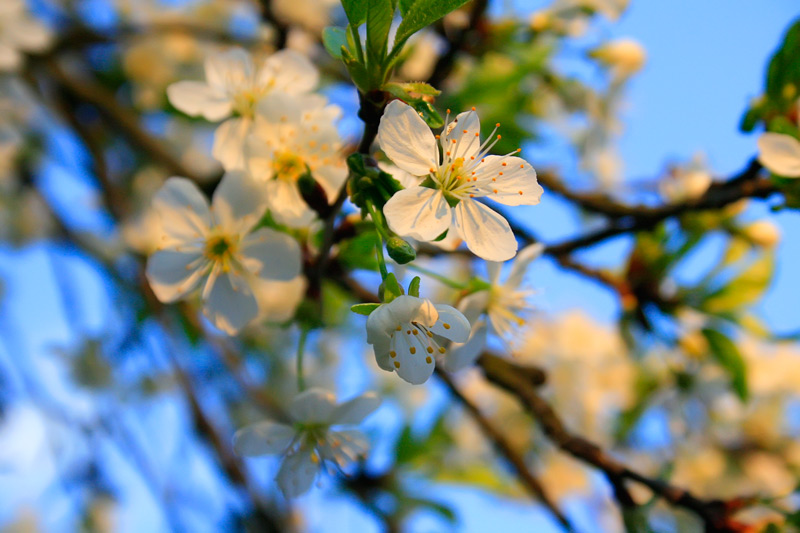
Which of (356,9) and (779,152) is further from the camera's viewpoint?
(779,152)

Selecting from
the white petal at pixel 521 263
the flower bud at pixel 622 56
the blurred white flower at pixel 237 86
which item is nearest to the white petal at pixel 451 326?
the white petal at pixel 521 263

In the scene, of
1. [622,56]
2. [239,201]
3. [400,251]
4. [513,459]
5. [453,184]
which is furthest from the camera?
[622,56]

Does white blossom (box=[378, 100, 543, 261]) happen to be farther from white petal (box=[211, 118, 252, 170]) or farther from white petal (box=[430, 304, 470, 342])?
white petal (box=[211, 118, 252, 170])

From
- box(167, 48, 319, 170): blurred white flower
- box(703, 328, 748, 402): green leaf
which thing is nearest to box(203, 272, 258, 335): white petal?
box(167, 48, 319, 170): blurred white flower

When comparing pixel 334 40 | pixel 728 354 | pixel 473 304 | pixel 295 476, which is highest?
pixel 334 40

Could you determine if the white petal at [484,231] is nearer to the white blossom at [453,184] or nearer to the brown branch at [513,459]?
the white blossom at [453,184]

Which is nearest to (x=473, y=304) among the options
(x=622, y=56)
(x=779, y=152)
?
(x=779, y=152)

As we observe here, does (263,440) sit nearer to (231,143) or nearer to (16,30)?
(231,143)
